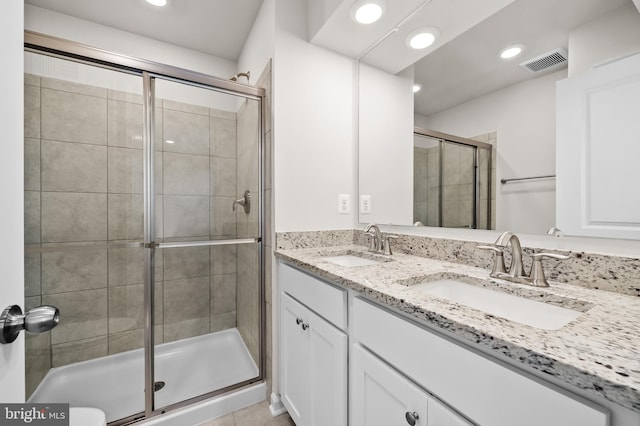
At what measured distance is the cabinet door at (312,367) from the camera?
0.96m

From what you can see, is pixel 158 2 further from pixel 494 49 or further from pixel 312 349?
pixel 312 349

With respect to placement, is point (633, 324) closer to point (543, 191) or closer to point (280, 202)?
point (543, 191)

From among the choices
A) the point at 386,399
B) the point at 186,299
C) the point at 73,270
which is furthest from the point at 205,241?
the point at 386,399

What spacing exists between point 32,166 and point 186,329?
4.00 feet

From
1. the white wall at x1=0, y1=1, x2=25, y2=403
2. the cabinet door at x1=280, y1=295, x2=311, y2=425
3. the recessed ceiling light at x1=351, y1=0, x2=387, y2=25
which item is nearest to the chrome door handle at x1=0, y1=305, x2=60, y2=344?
the white wall at x1=0, y1=1, x2=25, y2=403

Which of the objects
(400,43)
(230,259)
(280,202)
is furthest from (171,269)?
(400,43)

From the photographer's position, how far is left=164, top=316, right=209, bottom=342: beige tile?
1640 millimetres

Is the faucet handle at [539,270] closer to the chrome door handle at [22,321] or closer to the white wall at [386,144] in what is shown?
the white wall at [386,144]

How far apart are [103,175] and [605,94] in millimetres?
2164

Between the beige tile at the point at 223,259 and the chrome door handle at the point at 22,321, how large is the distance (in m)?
1.28

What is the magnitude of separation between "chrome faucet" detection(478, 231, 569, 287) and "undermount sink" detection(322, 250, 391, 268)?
0.55m

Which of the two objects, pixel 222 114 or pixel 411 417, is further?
pixel 222 114

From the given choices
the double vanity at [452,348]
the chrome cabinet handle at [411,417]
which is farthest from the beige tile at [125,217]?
the chrome cabinet handle at [411,417]

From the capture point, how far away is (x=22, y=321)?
0.44 m
